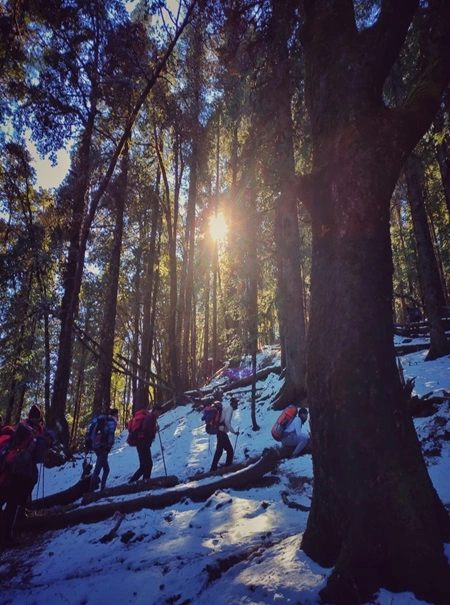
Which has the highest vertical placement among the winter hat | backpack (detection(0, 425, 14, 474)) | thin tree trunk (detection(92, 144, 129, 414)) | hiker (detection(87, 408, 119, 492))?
thin tree trunk (detection(92, 144, 129, 414))

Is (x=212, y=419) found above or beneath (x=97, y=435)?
above

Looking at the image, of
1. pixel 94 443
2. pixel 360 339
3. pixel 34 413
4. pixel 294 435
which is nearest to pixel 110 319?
pixel 94 443

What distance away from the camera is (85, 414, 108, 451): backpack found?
8516 mm

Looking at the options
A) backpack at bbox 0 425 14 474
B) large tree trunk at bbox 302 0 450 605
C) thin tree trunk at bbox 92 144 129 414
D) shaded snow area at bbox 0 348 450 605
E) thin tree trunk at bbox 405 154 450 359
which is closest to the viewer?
large tree trunk at bbox 302 0 450 605

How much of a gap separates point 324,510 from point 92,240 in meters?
17.4

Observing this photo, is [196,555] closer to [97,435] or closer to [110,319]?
[97,435]

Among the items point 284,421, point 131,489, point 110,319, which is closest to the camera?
point 131,489

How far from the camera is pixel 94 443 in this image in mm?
8539

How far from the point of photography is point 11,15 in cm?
872

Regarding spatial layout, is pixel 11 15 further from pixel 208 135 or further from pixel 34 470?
pixel 208 135

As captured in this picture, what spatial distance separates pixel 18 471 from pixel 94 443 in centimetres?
270

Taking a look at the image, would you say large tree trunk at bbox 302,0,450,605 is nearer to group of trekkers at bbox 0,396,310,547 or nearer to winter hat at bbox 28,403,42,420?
group of trekkers at bbox 0,396,310,547

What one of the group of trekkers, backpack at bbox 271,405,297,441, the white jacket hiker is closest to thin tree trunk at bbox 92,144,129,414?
the group of trekkers

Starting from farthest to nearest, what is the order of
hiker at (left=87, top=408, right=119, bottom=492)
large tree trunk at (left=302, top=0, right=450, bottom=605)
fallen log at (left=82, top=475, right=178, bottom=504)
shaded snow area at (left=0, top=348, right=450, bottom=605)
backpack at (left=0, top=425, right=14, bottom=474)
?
hiker at (left=87, top=408, right=119, bottom=492) < fallen log at (left=82, top=475, right=178, bottom=504) < backpack at (left=0, top=425, right=14, bottom=474) < shaded snow area at (left=0, top=348, right=450, bottom=605) < large tree trunk at (left=302, top=0, right=450, bottom=605)
